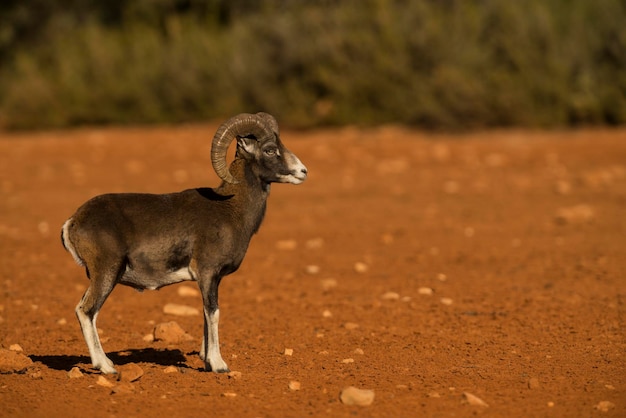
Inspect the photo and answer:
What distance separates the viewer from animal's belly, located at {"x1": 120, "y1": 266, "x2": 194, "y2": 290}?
309 inches

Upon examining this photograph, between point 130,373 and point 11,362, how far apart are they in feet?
3.04

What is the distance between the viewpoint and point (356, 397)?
7.06m

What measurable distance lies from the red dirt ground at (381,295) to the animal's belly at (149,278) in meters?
0.63

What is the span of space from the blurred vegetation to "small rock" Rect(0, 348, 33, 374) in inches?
668

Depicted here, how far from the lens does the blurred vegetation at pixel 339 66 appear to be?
78.1ft

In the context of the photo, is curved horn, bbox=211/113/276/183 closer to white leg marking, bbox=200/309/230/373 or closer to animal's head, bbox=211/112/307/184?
animal's head, bbox=211/112/307/184

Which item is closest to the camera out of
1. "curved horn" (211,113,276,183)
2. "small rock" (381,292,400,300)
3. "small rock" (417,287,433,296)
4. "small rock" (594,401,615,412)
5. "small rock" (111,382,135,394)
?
"small rock" (594,401,615,412)

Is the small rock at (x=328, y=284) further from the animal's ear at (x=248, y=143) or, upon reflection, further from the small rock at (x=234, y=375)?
the small rock at (x=234, y=375)

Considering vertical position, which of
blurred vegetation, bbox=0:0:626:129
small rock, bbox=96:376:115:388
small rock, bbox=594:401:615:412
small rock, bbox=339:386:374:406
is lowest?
blurred vegetation, bbox=0:0:626:129

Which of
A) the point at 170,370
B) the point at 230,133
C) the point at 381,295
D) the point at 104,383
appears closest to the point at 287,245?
the point at 381,295

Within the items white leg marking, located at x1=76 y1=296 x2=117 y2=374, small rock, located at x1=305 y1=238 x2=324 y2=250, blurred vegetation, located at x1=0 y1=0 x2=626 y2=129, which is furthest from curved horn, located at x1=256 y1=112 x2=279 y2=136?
blurred vegetation, located at x1=0 y1=0 x2=626 y2=129

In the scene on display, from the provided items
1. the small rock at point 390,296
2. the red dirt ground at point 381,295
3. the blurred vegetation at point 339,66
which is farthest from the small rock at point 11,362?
the blurred vegetation at point 339,66

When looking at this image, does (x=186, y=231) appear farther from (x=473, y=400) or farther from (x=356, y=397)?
(x=473, y=400)

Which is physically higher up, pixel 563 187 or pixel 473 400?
pixel 473 400
